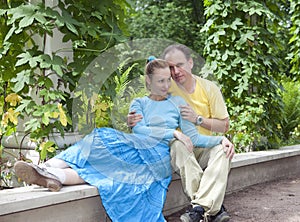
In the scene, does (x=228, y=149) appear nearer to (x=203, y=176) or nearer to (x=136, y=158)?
(x=203, y=176)

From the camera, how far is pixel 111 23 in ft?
9.25

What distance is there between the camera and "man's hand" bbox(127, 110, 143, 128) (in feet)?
8.02

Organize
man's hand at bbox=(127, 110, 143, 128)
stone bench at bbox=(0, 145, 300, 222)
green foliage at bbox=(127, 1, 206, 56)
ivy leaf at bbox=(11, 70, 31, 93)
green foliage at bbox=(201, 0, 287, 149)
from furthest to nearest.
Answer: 1. green foliage at bbox=(127, 1, 206, 56)
2. green foliage at bbox=(201, 0, 287, 149)
3. ivy leaf at bbox=(11, 70, 31, 93)
4. man's hand at bbox=(127, 110, 143, 128)
5. stone bench at bbox=(0, 145, 300, 222)

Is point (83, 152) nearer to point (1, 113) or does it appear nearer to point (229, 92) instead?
point (1, 113)

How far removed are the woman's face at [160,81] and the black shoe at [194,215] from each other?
25.4 inches

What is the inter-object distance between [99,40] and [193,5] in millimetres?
11147

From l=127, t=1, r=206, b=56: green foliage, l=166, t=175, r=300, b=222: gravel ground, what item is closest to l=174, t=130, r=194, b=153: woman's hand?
l=166, t=175, r=300, b=222: gravel ground

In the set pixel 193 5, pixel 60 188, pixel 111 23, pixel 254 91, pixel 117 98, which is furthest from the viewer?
pixel 193 5

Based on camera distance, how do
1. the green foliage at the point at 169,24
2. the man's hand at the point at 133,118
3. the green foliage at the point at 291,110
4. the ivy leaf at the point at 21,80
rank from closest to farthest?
the man's hand at the point at 133,118
the ivy leaf at the point at 21,80
the green foliage at the point at 291,110
the green foliage at the point at 169,24

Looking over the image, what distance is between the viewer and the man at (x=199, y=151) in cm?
247

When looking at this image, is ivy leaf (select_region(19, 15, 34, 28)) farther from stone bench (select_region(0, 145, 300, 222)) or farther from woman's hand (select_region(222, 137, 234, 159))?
woman's hand (select_region(222, 137, 234, 159))

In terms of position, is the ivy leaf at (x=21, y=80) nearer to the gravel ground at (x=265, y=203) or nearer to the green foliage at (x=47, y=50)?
the green foliage at (x=47, y=50)

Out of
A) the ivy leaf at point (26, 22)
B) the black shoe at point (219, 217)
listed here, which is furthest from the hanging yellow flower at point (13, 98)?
the black shoe at point (219, 217)

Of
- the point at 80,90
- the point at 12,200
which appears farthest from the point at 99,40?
the point at 12,200
